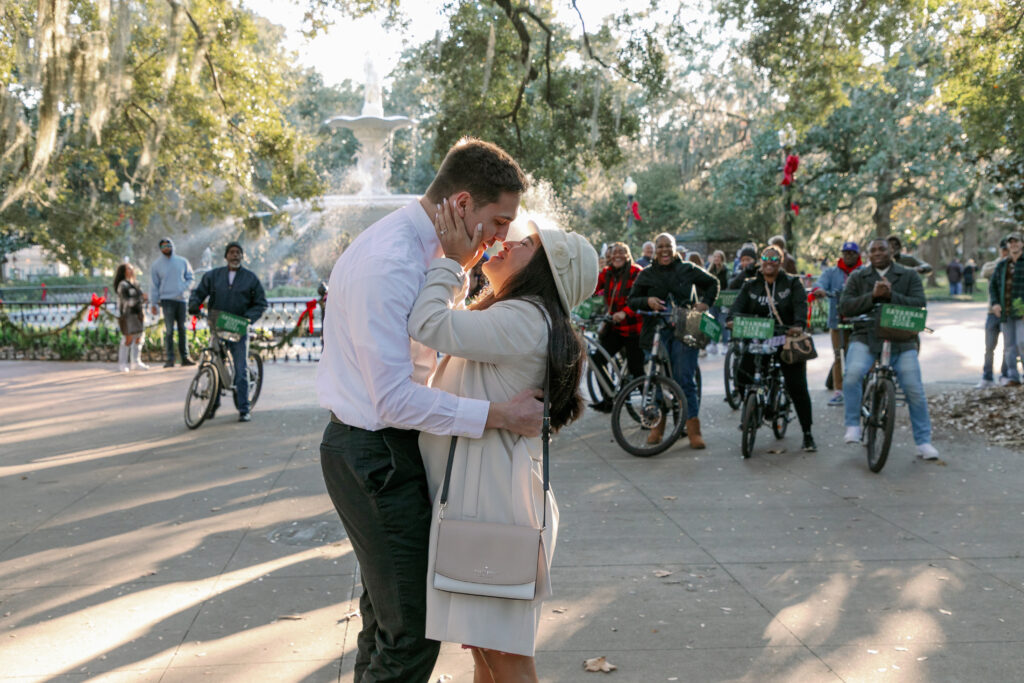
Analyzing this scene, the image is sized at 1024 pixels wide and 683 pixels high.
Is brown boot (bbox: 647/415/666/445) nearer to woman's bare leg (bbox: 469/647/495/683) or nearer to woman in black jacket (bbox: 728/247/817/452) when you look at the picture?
woman in black jacket (bbox: 728/247/817/452)

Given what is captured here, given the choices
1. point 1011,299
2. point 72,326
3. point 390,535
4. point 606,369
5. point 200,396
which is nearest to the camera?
point 390,535

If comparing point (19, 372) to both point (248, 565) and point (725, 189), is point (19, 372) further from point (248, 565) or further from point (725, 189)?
point (725, 189)

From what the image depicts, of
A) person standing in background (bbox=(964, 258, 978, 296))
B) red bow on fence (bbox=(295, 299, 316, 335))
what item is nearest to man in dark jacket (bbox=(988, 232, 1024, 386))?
red bow on fence (bbox=(295, 299, 316, 335))

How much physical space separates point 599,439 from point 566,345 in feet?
22.0

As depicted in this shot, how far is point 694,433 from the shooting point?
8.66 metres

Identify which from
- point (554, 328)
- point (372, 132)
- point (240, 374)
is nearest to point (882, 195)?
point (372, 132)

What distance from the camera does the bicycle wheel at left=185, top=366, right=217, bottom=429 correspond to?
9508mm

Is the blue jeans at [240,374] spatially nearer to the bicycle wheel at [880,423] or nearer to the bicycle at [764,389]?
the bicycle at [764,389]

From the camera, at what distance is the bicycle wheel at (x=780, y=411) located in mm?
8797

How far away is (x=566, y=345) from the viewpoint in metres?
2.57

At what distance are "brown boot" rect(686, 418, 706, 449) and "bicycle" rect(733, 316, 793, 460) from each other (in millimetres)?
366

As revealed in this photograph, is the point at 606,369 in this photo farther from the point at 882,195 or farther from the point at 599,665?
the point at 882,195

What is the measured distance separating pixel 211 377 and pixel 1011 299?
30.6ft

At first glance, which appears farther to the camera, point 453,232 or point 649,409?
point 649,409
